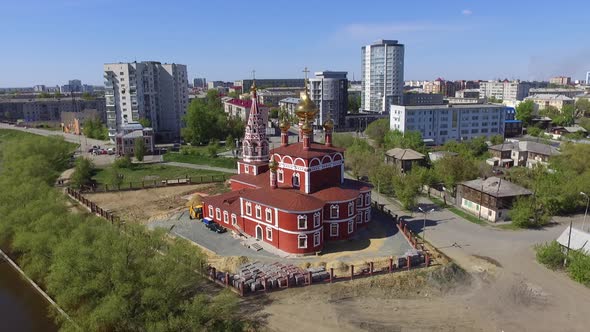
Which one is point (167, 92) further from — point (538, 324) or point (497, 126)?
point (538, 324)

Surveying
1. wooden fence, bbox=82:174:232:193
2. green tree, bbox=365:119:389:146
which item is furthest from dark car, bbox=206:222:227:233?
green tree, bbox=365:119:389:146

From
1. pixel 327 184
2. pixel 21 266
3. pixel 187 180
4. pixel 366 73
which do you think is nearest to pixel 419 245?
pixel 327 184

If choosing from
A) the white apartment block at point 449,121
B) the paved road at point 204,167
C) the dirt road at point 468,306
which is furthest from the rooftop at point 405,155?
the dirt road at point 468,306

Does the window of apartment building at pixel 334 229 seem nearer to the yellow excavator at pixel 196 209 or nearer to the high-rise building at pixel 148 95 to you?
the yellow excavator at pixel 196 209

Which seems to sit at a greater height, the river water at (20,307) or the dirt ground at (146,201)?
the dirt ground at (146,201)

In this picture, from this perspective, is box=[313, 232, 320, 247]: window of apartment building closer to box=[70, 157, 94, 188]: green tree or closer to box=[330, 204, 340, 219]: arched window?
box=[330, 204, 340, 219]: arched window

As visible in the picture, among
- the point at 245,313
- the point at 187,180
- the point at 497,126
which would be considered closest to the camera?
the point at 245,313

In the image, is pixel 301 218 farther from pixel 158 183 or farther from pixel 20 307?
pixel 158 183
